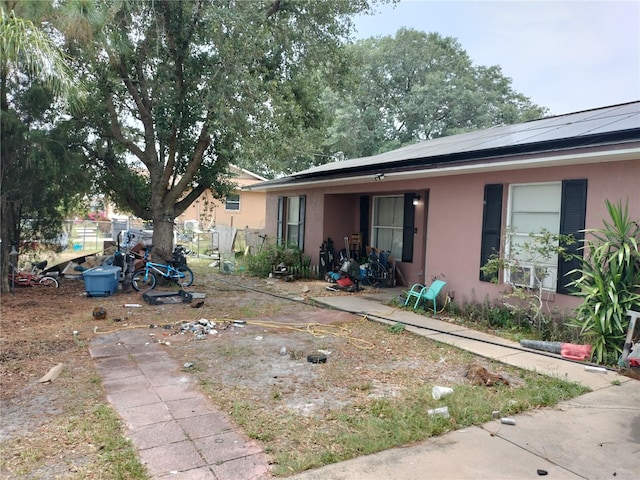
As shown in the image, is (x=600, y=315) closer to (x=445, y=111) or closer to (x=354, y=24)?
(x=354, y=24)

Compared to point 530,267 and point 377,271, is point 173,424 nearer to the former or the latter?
point 530,267

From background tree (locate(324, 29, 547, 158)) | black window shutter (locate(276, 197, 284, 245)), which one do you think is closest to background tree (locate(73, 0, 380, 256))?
black window shutter (locate(276, 197, 284, 245))

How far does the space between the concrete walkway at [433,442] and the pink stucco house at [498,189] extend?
2525 millimetres

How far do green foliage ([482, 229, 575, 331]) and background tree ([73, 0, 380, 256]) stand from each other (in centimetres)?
490

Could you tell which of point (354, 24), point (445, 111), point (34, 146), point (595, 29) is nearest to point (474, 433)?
point (34, 146)

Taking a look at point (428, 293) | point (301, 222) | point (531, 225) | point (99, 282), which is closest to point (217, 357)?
point (428, 293)

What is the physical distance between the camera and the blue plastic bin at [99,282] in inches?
358

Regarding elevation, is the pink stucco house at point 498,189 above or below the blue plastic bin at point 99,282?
above

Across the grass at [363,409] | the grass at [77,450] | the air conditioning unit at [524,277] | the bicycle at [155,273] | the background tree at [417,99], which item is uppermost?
the background tree at [417,99]

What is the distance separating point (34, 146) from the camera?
7863mm

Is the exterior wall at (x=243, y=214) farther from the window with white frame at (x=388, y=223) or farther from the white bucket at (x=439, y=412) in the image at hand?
the white bucket at (x=439, y=412)

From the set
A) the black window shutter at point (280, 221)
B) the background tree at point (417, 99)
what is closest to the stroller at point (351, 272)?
the black window shutter at point (280, 221)

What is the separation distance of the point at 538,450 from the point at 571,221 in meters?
4.04

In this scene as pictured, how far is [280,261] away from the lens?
12.5 metres
